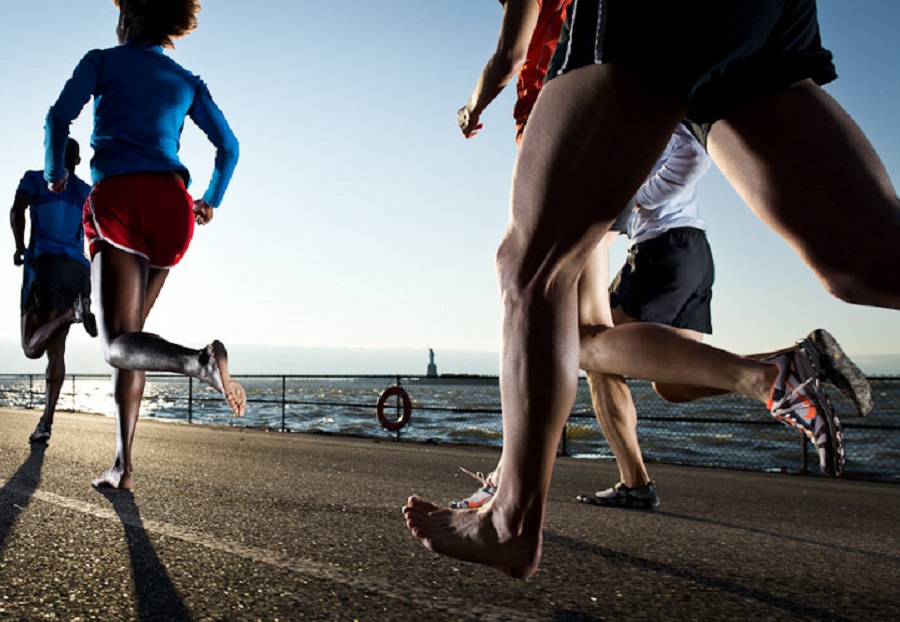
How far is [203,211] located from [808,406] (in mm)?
2706

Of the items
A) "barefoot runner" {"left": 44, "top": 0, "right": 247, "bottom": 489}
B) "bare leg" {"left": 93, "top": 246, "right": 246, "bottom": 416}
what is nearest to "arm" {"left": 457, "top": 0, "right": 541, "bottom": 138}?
"bare leg" {"left": 93, "top": 246, "right": 246, "bottom": 416}

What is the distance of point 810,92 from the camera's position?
1.41m

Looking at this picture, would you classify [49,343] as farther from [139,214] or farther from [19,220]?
[139,214]

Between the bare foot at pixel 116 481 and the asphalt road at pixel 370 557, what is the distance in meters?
0.07

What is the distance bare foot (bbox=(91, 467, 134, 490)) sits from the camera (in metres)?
2.91

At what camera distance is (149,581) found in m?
1.56

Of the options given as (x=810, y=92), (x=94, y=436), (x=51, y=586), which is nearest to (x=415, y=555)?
(x=51, y=586)

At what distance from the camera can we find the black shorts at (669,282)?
3.34m

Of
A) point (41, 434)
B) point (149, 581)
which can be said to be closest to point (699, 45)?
point (149, 581)

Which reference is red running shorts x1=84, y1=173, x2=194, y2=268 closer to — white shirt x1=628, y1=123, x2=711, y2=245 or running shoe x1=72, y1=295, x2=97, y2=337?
white shirt x1=628, y1=123, x2=711, y2=245

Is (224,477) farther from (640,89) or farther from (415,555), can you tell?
(640,89)

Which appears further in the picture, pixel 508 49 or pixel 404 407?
pixel 404 407

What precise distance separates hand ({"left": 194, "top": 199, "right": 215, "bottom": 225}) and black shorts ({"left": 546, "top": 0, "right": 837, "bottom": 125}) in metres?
2.40

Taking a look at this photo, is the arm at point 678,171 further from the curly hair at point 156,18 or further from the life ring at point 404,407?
the life ring at point 404,407
